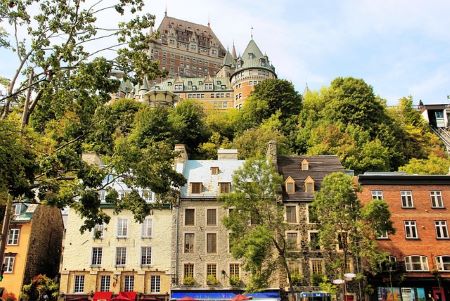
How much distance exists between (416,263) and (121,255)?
23208 mm

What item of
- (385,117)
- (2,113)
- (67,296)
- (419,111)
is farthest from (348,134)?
(2,113)

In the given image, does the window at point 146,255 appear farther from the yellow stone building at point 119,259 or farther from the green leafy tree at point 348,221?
the green leafy tree at point 348,221

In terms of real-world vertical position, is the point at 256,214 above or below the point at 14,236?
above

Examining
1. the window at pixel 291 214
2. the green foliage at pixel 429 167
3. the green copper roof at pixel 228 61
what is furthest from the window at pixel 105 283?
the green copper roof at pixel 228 61

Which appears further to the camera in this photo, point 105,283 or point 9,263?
point 105,283

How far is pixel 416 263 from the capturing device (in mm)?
37938

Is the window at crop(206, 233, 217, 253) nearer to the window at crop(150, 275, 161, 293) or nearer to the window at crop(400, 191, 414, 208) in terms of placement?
the window at crop(150, 275, 161, 293)

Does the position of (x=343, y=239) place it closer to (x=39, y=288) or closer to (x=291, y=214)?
(x=291, y=214)

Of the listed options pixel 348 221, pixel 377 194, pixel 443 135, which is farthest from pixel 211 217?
pixel 443 135

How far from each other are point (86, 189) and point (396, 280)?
27.9m

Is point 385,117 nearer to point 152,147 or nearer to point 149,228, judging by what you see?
point 149,228

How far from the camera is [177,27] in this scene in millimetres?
173500

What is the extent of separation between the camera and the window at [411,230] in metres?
38.7

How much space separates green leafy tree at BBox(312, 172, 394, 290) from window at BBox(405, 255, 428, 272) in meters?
6.03
